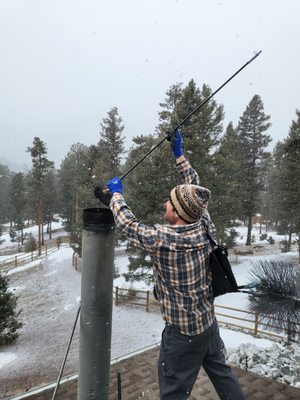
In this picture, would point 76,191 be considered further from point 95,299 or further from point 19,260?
point 95,299

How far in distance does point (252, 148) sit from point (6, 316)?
25.0 meters

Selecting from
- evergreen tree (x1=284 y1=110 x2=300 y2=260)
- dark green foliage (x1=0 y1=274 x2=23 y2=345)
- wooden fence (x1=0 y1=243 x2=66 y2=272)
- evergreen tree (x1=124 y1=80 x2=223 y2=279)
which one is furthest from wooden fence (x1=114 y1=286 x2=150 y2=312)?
wooden fence (x1=0 y1=243 x2=66 y2=272)

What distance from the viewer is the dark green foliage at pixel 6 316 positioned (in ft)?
39.6

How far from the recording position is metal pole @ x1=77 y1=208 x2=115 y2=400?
284cm

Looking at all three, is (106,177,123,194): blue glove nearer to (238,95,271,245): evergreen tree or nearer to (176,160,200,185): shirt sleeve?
(176,160,200,185): shirt sleeve

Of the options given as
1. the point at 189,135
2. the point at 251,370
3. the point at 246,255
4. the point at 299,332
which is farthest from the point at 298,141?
the point at 299,332

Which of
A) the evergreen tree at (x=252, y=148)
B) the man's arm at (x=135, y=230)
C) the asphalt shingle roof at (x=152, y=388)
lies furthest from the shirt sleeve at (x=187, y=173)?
the evergreen tree at (x=252, y=148)

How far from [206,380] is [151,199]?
33.2 ft

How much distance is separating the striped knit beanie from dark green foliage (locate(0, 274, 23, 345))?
11445 millimetres

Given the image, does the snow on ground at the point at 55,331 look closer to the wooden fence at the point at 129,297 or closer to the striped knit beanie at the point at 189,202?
the wooden fence at the point at 129,297

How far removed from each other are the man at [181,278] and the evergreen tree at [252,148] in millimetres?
27951

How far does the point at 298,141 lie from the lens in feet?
62.5

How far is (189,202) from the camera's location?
250cm

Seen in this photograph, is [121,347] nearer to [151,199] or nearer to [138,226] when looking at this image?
[151,199]
